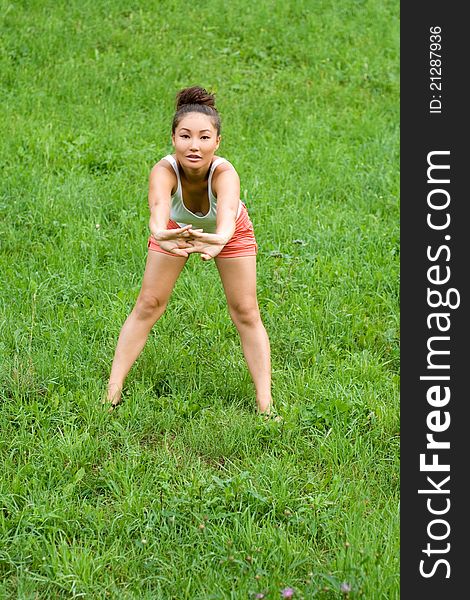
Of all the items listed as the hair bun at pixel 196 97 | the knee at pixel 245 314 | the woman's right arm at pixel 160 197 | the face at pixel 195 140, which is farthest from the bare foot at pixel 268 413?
the hair bun at pixel 196 97

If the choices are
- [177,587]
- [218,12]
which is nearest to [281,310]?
[177,587]

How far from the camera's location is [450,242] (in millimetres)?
4371

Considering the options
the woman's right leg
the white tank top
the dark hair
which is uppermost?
the dark hair

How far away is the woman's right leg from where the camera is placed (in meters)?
4.70

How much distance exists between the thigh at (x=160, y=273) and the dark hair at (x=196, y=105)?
633 millimetres

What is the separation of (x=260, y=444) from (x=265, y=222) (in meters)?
2.74

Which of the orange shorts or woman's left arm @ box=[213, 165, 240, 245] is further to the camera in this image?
the orange shorts

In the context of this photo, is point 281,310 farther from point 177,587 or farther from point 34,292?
point 177,587

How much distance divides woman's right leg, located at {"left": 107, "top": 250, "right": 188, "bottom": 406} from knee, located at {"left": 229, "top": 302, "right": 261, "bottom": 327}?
1.15ft

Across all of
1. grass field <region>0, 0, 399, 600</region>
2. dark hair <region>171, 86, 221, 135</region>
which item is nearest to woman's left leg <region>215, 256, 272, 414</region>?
grass field <region>0, 0, 399, 600</region>

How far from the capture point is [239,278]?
4680 millimetres

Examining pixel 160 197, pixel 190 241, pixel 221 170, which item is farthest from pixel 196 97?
pixel 190 241

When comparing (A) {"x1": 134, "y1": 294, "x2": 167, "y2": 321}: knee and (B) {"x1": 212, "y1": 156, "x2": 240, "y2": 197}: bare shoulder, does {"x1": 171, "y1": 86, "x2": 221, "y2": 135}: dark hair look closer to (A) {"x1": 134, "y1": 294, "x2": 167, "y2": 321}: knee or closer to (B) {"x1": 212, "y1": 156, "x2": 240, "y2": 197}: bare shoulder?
(B) {"x1": 212, "y1": 156, "x2": 240, "y2": 197}: bare shoulder

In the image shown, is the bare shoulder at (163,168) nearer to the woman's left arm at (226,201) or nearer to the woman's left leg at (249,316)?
the woman's left arm at (226,201)
